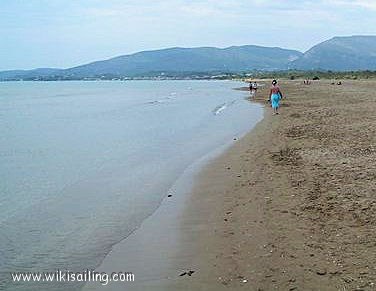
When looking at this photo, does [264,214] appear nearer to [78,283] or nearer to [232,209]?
[232,209]

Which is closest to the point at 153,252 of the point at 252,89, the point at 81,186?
the point at 81,186

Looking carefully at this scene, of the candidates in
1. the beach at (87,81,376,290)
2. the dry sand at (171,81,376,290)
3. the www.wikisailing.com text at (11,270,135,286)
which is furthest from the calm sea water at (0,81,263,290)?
the dry sand at (171,81,376,290)

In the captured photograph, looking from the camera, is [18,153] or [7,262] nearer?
[7,262]

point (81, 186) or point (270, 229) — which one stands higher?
point (270, 229)

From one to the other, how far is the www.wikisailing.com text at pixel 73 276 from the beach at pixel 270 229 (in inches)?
10.5

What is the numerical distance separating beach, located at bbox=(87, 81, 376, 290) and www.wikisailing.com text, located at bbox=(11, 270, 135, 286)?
Answer: 0.87 feet

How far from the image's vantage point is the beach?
6.22 meters

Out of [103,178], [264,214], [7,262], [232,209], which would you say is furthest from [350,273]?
[103,178]

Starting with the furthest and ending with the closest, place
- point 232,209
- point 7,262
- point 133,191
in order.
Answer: point 133,191 < point 232,209 < point 7,262

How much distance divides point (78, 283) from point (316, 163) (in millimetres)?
8231

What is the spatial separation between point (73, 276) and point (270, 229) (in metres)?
3.45

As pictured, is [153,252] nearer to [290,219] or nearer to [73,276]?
[73,276]

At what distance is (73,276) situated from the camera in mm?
7020

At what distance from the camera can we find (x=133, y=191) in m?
12.6
